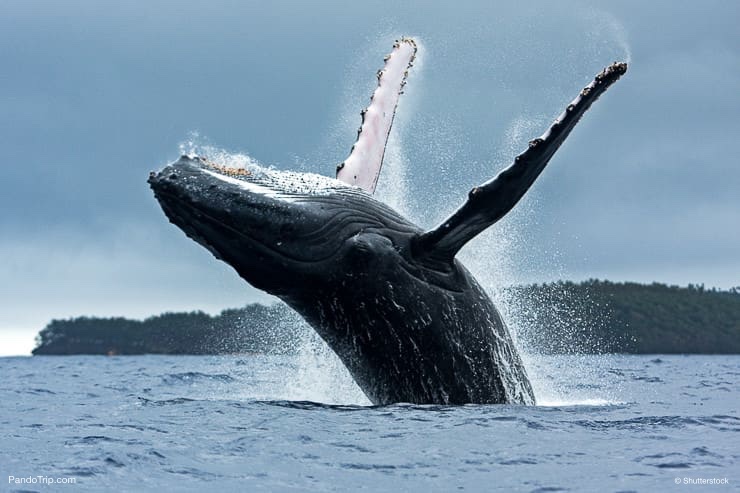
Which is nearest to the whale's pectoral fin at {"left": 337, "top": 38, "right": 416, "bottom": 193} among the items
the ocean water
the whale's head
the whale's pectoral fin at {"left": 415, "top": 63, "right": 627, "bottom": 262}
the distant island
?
the whale's head

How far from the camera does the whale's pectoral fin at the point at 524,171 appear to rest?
7887 mm

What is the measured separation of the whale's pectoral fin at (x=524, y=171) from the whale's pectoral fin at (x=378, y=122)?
1.90 metres

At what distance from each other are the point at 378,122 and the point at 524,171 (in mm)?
2756

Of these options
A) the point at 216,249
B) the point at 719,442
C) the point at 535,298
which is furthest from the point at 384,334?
the point at 535,298

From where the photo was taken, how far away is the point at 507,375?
919cm

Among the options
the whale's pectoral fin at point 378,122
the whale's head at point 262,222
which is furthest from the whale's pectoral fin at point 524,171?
the whale's pectoral fin at point 378,122

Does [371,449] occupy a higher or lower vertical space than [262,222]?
lower

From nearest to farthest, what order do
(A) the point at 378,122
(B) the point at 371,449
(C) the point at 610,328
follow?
(B) the point at 371,449 → (A) the point at 378,122 → (C) the point at 610,328

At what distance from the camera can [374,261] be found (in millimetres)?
8430

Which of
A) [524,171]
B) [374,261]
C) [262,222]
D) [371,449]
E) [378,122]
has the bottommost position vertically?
[371,449]

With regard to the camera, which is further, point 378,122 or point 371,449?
→ point 378,122

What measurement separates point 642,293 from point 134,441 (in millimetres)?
82592

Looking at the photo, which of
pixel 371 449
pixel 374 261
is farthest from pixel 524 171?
pixel 371 449

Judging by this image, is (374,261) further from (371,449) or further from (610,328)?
(610,328)
